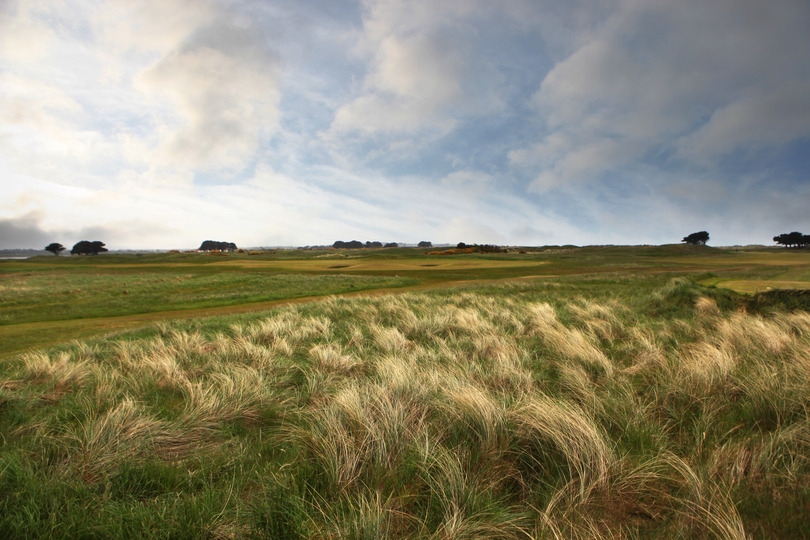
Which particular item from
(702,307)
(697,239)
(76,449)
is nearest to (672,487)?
(76,449)

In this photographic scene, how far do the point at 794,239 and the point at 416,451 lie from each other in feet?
466

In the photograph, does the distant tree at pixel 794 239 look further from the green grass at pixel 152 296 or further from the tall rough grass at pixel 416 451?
the tall rough grass at pixel 416 451

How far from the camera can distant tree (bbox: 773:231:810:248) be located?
96.2m

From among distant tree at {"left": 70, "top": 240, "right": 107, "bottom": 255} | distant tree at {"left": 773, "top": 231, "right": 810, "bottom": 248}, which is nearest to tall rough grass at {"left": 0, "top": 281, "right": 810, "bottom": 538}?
distant tree at {"left": 773, "top": 231, "right": 810, "bottom": 248}

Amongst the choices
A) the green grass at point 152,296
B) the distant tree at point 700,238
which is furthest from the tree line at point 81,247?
the distant tree at point 700,238

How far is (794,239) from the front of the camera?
97.7m

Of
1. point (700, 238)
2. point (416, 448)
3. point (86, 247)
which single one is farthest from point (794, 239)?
point (86, 247)

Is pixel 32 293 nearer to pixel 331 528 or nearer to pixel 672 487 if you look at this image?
pixel 331 528

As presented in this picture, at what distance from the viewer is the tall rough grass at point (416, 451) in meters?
2.40

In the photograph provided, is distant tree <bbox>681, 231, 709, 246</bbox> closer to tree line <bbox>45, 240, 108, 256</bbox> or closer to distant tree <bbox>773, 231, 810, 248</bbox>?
distant tree <bbox>773, 231, 810, 248</bbox>

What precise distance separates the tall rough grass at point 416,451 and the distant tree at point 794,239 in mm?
134539

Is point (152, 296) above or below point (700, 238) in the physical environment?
below

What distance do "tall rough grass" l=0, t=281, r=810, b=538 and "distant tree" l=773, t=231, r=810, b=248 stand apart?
5297 inches

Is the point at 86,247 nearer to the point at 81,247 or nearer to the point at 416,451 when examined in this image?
the point at 81,247
